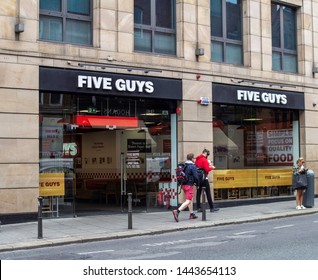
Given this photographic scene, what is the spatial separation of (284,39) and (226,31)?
11.1 feet

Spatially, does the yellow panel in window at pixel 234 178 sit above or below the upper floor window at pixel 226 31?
below

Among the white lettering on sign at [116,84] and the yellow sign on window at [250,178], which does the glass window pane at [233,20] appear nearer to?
the white lettering on sign at [116,84]

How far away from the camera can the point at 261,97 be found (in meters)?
19.7

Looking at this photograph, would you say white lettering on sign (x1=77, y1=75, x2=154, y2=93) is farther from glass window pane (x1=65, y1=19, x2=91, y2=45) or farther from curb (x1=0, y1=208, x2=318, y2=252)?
curb (x1=0, y1=208, x2=318, y2=252)

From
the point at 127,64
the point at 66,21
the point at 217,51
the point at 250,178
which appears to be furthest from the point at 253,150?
the point at 66,21

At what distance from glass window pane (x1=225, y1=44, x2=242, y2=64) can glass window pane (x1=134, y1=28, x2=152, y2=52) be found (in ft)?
11.5

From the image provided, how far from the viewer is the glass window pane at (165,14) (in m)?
17.5

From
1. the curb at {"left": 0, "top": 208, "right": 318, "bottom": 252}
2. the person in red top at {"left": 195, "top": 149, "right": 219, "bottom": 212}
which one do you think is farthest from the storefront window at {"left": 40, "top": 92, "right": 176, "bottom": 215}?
the curb at {"left": 0, "top": 208, "right": 318, "bottom": 252}

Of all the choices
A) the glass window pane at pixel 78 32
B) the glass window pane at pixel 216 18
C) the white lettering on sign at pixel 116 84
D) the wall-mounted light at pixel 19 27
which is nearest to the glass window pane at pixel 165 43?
the white lettering on sign at pixel 116 84

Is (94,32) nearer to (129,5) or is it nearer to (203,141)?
(129,5)

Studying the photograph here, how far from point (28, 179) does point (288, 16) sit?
1326 centimetres

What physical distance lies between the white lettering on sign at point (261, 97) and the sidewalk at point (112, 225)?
4.18 m

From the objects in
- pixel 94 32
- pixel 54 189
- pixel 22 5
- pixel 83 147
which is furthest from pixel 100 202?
pixel 22 5

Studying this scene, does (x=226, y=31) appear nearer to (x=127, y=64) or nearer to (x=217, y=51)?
(x=217, y=51)
